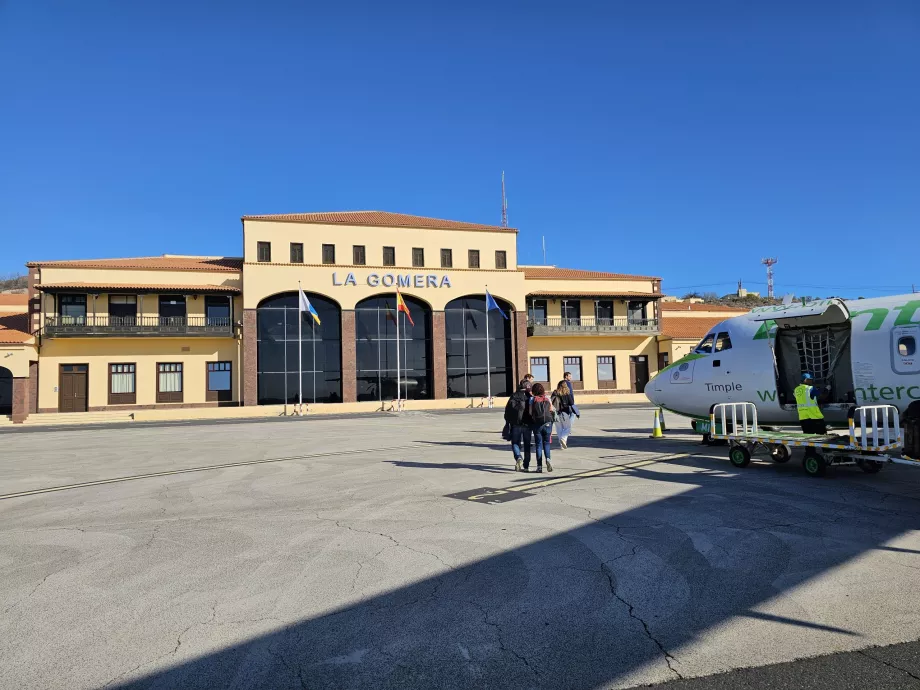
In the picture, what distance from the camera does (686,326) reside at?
5162 cm

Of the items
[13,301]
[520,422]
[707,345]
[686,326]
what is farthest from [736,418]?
[13,301]

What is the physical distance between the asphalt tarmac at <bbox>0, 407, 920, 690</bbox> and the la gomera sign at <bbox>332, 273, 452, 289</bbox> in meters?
31.4

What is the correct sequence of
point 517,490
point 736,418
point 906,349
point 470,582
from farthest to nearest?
point 736,418 < point 906,349 < point 517,490 < point 470,582

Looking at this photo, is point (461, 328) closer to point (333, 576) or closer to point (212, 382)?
point (212, 382)

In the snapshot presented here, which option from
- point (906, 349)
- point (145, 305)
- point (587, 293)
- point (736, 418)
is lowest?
point (736, 418)

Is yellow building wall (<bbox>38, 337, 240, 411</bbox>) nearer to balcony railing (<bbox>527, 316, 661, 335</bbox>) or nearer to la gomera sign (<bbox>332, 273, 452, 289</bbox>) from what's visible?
la gomera sign (<bbox>332, 273, 452, 289</bbox>)

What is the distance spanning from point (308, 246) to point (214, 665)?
39.7 m

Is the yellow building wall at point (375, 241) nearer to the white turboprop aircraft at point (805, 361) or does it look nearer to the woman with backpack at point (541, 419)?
the white turboprop aircraft at point (805, 361)

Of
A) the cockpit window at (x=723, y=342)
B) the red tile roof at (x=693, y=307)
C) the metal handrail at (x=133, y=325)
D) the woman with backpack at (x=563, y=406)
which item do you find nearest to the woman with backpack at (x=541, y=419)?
the woman with backpack at (x=563, y=406)

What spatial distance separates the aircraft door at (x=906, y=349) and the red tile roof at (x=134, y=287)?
37804 millimetres

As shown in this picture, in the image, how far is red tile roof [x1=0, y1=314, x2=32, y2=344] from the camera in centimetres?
3581

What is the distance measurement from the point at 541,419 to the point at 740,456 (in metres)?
4.07

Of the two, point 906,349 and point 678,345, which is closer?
point 906,349

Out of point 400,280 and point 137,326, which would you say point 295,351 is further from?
point 137,326
